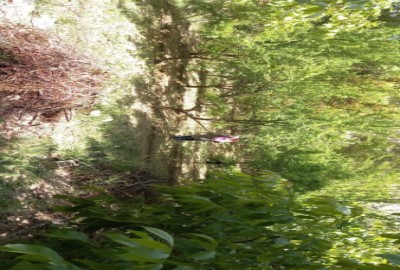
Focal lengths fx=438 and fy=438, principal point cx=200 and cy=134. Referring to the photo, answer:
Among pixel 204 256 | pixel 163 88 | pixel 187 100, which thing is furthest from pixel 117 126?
pixel 204 256

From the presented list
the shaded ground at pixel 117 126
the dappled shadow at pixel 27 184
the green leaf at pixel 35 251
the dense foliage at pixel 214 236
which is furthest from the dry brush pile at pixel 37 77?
the green leaf at pixel 35 251

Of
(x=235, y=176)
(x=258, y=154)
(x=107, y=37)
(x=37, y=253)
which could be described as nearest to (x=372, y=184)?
(x=258, y=154)

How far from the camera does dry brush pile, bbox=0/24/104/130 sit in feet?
13.2

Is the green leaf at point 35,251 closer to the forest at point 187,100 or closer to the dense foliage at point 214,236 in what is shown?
the dense foliage at point 214,236

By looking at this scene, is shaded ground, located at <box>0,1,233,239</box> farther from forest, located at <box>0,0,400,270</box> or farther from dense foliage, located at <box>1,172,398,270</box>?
dense foliage, located at <box>1,172,398,270</box>

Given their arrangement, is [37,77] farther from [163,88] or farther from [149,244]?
[149,244]

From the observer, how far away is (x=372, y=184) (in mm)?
4793

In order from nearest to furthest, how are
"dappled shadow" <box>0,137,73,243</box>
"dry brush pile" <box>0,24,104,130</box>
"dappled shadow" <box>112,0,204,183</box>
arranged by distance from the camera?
"dappled shadow" <box>0,137,73,243</box>, "dry brush pile" <box>0,24,104,130</box>, "dappled shadow" <box>112,0,204,183</box>

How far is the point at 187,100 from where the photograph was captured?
581cm

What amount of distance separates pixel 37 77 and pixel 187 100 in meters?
2.16

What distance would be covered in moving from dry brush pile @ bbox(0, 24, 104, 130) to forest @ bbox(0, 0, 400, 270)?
0.01 meters

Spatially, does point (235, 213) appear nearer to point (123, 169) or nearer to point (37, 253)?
point (37, 253)

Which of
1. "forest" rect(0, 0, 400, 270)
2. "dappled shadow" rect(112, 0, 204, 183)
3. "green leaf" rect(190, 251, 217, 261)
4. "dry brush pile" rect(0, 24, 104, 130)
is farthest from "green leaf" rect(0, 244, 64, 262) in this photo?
"dappled shadow" rect(112, 0, 204, 183)

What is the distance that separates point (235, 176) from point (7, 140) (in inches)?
105
